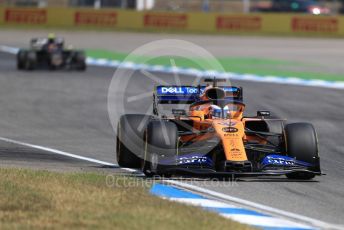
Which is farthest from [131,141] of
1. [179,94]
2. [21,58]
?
[21,58]

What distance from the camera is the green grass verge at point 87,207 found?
846cm

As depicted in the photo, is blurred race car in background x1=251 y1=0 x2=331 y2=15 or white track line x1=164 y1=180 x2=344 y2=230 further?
blurred race car in background x1=251 y1=0 x2=331 y2=15

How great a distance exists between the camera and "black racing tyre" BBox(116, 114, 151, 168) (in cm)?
1255

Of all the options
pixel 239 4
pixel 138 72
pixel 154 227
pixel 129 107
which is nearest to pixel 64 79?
pixel 138 72

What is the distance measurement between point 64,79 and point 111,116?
8.13 m

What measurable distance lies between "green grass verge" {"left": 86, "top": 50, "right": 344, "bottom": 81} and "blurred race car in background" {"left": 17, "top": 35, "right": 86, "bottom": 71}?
15.5 ft

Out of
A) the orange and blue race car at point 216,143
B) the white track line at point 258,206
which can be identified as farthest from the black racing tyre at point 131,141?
the white track line at point 258,206

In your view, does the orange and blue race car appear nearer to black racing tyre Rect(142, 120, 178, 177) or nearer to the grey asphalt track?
black racing tyre Rect(142, 120, 178, 177)

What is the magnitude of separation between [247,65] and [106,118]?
52.5 feet

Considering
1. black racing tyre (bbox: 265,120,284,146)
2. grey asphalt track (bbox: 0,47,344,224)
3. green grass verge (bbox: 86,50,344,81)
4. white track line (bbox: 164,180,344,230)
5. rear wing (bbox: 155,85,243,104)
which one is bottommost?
green grass verge (bbox: 86,50,344,81)

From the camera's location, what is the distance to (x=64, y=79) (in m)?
28.4

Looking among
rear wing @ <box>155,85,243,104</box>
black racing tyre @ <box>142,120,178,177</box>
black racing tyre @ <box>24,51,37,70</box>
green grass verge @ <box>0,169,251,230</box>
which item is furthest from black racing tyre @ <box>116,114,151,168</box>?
black racing tyre @ <box>24,51,37,70</box>

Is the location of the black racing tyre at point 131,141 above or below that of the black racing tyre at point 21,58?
above

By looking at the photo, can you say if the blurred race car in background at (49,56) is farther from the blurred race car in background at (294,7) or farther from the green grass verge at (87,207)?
the blurred race car in background at (294,7)
